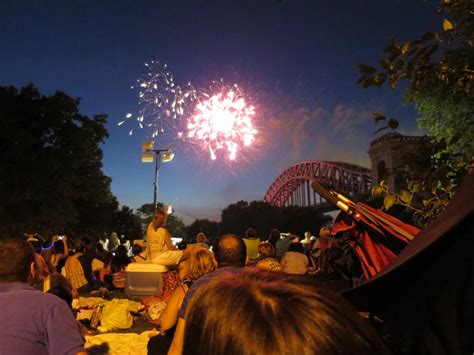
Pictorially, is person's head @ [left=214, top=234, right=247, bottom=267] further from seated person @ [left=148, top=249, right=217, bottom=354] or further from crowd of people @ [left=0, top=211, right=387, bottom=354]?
seated person @ [left=148, top=249, right=217, bottom=354]

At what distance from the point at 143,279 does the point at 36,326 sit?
757 cm

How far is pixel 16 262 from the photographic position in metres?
3.01

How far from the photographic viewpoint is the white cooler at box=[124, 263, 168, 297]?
31.9 feet

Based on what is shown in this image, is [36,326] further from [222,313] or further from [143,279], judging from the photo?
[143,279]

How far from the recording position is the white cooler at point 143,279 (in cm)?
971

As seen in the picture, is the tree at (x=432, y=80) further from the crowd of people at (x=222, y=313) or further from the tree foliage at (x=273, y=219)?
the tree foliage at (x=273, y=219)

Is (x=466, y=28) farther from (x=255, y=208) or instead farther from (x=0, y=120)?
(x=255, y=208)

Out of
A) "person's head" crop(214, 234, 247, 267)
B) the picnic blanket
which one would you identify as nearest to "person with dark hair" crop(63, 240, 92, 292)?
the picnic blanket

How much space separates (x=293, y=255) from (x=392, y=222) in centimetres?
569

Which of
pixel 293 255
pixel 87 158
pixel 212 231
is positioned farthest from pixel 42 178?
pixel 212 231

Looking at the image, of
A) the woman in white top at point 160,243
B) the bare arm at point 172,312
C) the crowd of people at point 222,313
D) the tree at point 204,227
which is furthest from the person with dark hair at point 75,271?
the tree at point 204,227

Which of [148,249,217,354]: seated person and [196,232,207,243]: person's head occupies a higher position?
[196,232,207,243]: person's head

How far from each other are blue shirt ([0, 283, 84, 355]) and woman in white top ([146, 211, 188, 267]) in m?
6.17

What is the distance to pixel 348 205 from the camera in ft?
10.4
